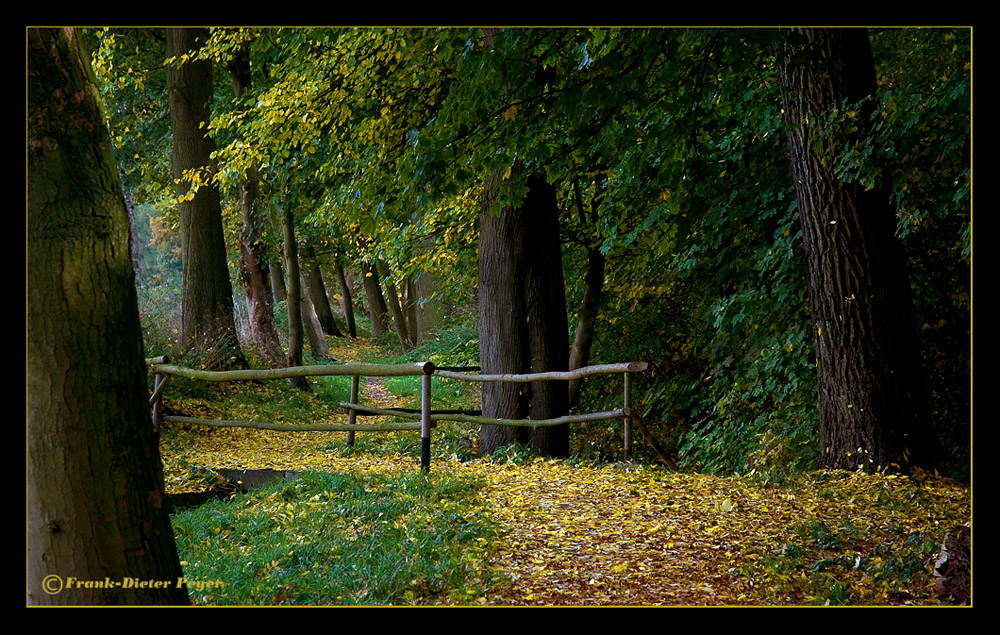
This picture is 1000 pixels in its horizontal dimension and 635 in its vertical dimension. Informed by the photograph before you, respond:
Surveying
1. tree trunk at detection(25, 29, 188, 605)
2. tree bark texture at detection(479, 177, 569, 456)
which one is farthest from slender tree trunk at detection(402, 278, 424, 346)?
tree trunk at detection(25, 29, 188, 605)

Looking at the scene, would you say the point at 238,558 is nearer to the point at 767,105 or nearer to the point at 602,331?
the point at 767,105

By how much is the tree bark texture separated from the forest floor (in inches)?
59.2

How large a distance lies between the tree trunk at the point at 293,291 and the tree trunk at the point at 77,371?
10.4m

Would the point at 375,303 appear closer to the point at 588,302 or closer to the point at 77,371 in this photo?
the point at 588,302

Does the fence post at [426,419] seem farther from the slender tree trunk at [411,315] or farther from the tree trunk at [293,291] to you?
the slender tree trunk at [411,315]

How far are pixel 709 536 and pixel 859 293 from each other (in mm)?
2552

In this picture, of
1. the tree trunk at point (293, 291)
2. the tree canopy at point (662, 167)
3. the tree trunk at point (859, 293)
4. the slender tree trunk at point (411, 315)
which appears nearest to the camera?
the tree canopy at point (662, 167)

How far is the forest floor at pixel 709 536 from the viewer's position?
4.37 m

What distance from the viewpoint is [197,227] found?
1395 centimetres

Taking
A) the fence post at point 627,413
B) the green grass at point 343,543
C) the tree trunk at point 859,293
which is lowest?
the green grass at point 343,543

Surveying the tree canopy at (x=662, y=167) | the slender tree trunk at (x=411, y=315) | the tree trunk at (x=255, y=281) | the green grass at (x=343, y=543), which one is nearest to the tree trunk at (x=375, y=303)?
the slender tree trunk at (x=411, y=315)

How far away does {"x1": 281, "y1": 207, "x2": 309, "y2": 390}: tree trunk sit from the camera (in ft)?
47.2

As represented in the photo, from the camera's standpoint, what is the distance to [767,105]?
7.91 meters

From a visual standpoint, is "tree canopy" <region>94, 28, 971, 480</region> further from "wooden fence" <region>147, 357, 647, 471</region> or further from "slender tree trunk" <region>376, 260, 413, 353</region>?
"slender tree trunk" <region>376, 260, 413, 353</region>
